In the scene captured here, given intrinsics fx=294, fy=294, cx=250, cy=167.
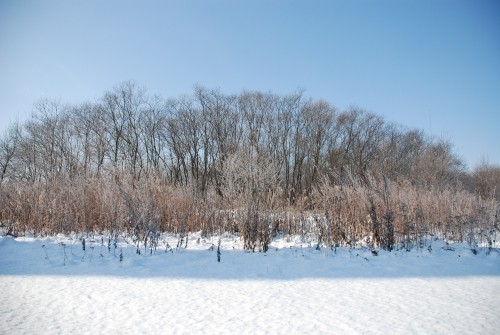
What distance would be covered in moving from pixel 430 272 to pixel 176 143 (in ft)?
98.7

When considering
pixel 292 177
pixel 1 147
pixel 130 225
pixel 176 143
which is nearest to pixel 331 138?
pixel 292 177

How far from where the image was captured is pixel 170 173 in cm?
3216

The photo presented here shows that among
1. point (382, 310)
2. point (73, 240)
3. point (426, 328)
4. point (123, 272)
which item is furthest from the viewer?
point (73, 240)

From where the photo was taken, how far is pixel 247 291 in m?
3.64

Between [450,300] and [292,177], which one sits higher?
[292,177]

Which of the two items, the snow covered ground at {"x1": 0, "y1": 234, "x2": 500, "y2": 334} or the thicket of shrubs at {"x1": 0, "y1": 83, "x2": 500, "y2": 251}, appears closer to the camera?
the snow covered ground at {"x1": 0, "y1": 234, "x2": 500, "y2": 334}

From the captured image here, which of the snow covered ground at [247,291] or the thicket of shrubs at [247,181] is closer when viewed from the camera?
the snow covered ground at [247,291]

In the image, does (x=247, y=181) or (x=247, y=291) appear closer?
(x=247, y=291)

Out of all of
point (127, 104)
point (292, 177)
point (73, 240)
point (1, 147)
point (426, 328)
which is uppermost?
point (127, 104)

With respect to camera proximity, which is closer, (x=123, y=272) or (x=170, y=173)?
(x=123, y=272)

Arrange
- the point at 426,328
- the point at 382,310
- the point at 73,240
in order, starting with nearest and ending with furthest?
the point at 426,328
the point at 382,310
the point at 73,240

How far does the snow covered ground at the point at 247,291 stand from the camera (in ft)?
8.89

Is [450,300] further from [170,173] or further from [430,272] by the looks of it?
[170,173]

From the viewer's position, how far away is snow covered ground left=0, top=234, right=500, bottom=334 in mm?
2709
